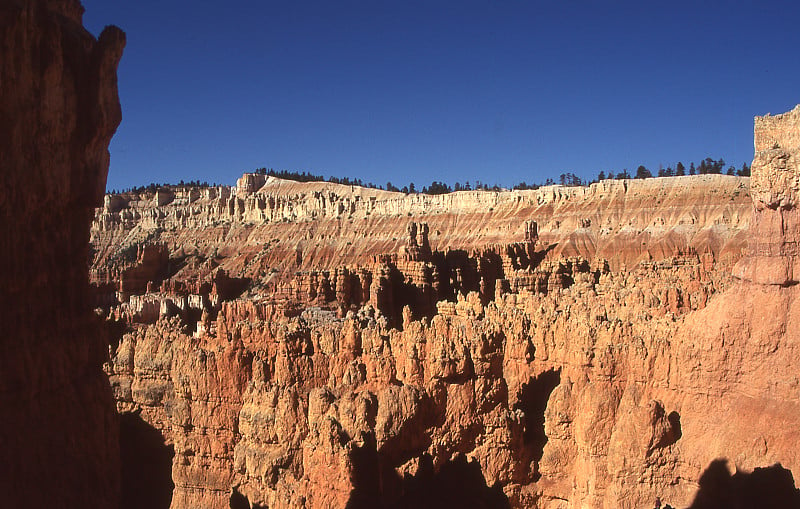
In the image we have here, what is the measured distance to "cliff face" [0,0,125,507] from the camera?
4.54 meters

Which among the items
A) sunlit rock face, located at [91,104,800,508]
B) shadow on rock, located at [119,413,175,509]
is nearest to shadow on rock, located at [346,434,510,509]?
sunlit rock face, located at [91,104,800,508]

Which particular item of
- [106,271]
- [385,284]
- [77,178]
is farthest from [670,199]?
[77,178]

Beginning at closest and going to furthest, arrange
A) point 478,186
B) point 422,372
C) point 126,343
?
point 422,372 < point 126,343 < point 478,186

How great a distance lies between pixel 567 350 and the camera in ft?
40.3

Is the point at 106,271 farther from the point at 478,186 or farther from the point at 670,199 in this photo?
the point at 478,186

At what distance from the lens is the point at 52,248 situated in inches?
204

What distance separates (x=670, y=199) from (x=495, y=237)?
66.4 feet

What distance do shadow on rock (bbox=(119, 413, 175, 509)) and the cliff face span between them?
347 inches

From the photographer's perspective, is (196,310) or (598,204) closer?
(196,310)

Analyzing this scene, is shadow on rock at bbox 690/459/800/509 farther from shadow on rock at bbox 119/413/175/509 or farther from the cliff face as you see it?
shadow on rock at bbox 119/413/175/509

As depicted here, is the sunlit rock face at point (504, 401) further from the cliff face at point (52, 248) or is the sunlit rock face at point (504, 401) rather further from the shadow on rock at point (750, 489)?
the cliff face at point (52, 248)

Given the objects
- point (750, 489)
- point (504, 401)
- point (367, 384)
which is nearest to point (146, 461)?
point (367, 384)

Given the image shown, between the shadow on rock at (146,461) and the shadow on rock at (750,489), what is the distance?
1088 centimetres

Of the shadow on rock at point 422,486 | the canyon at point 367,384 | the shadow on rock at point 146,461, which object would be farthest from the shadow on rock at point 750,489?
the shadow on rock at point 146,461
